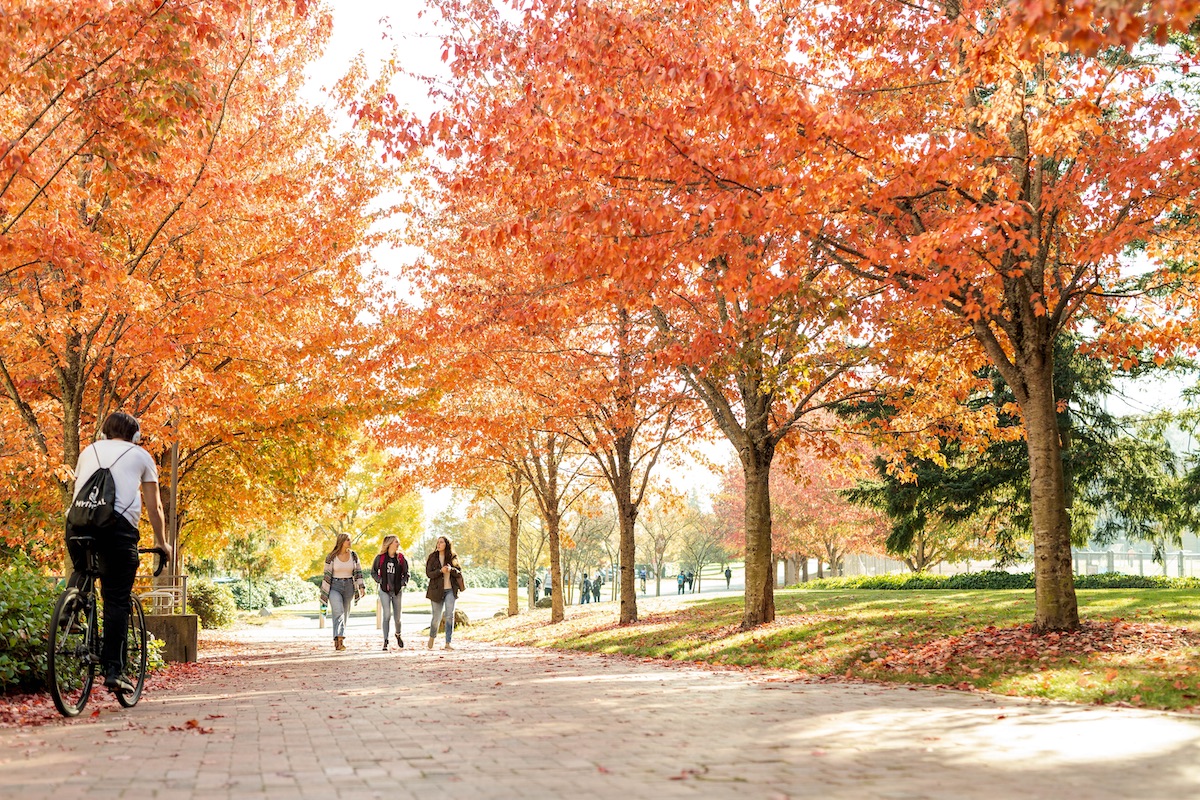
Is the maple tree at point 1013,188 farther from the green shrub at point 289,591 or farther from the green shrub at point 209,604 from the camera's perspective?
the green shrub at point 289,591

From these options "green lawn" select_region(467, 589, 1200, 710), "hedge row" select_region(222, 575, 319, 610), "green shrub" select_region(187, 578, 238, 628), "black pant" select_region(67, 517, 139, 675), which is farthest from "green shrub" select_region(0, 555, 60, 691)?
"hedge row" select_region(222, 575, 319, 610)

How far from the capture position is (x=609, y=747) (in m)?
5.68

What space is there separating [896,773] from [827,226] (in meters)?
8.34

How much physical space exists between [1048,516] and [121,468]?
8710mm

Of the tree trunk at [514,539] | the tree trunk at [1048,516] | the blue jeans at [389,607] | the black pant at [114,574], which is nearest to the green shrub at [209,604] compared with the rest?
the tree trunk at [514,539]

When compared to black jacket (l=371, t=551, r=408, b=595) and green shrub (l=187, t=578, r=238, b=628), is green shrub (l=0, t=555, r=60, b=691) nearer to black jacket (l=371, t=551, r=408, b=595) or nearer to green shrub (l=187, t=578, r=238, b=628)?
black jacket (l=371, t=551, r=408, b=595)

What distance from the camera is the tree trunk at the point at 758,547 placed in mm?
15641

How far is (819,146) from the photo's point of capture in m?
9.83

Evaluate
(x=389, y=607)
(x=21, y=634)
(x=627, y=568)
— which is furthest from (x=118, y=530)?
(x=627, y=568)

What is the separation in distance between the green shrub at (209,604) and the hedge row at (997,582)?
20.0 metres

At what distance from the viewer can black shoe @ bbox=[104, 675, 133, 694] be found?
274 inches

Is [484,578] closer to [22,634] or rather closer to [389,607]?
[389,607]

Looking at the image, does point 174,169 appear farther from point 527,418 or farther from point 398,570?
point 527,418

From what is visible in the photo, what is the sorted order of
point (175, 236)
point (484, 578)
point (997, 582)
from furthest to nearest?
point (484, 578) → point (997, 582) → point (175, 236)
